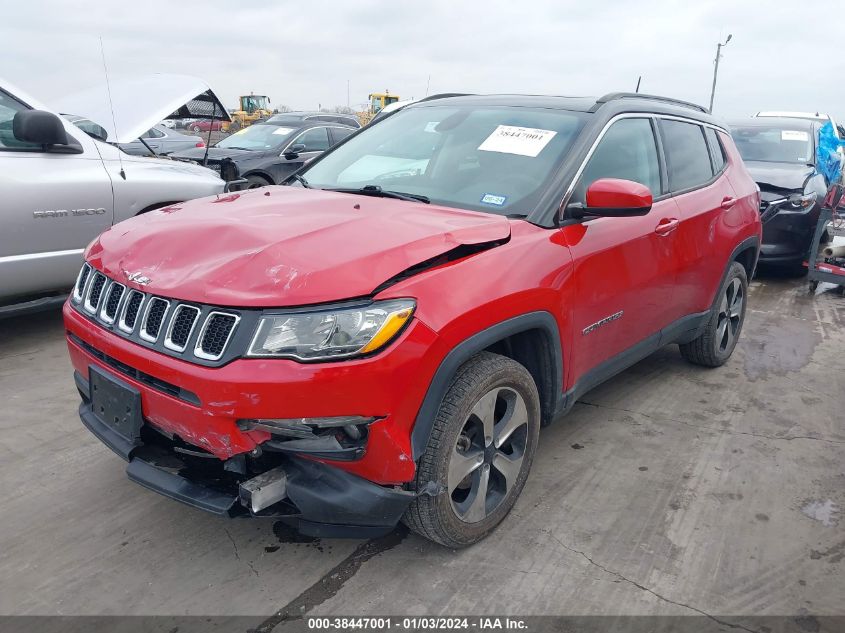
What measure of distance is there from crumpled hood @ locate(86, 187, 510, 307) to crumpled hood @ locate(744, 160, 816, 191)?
617 centimetres

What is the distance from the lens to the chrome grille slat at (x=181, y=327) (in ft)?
7.02

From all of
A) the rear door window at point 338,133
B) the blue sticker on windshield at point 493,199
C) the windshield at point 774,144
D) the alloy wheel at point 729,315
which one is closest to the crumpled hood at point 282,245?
the blue sticker on windshield at point 493,199

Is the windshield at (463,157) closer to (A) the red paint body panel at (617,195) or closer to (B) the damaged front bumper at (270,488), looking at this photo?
(A) the red paint body panel at (617,195)

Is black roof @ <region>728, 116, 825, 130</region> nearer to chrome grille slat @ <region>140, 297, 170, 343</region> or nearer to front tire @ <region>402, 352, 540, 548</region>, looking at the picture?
front tire @ <region>402, 352, 540, 548</region>

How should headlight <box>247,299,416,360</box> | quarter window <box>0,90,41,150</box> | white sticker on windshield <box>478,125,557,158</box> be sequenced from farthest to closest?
quarter window <box>0,90,41,150</box>, white sticker on windshield <box>478,125,557,158</box>, headlight <box>247,299,416,360</box>

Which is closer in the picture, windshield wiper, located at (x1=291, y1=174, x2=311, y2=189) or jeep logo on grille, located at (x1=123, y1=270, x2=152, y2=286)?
jeep logo on grille, located at (x1=123, y1=270, x2=152, y2=286)

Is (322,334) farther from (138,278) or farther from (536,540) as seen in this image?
(536,540)

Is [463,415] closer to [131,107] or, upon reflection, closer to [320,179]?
A: [320,179]

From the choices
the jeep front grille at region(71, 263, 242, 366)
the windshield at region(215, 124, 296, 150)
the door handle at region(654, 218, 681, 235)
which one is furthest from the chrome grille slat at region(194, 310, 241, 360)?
the windshield at region(215, 124, 296, 150)

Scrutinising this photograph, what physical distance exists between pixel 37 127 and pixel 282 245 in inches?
108

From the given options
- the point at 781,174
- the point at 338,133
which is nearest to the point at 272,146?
the point at 338,133

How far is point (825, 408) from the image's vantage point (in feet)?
13.7

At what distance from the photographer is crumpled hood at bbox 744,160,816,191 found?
7559 millimetres

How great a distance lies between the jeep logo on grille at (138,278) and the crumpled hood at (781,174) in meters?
7.22
